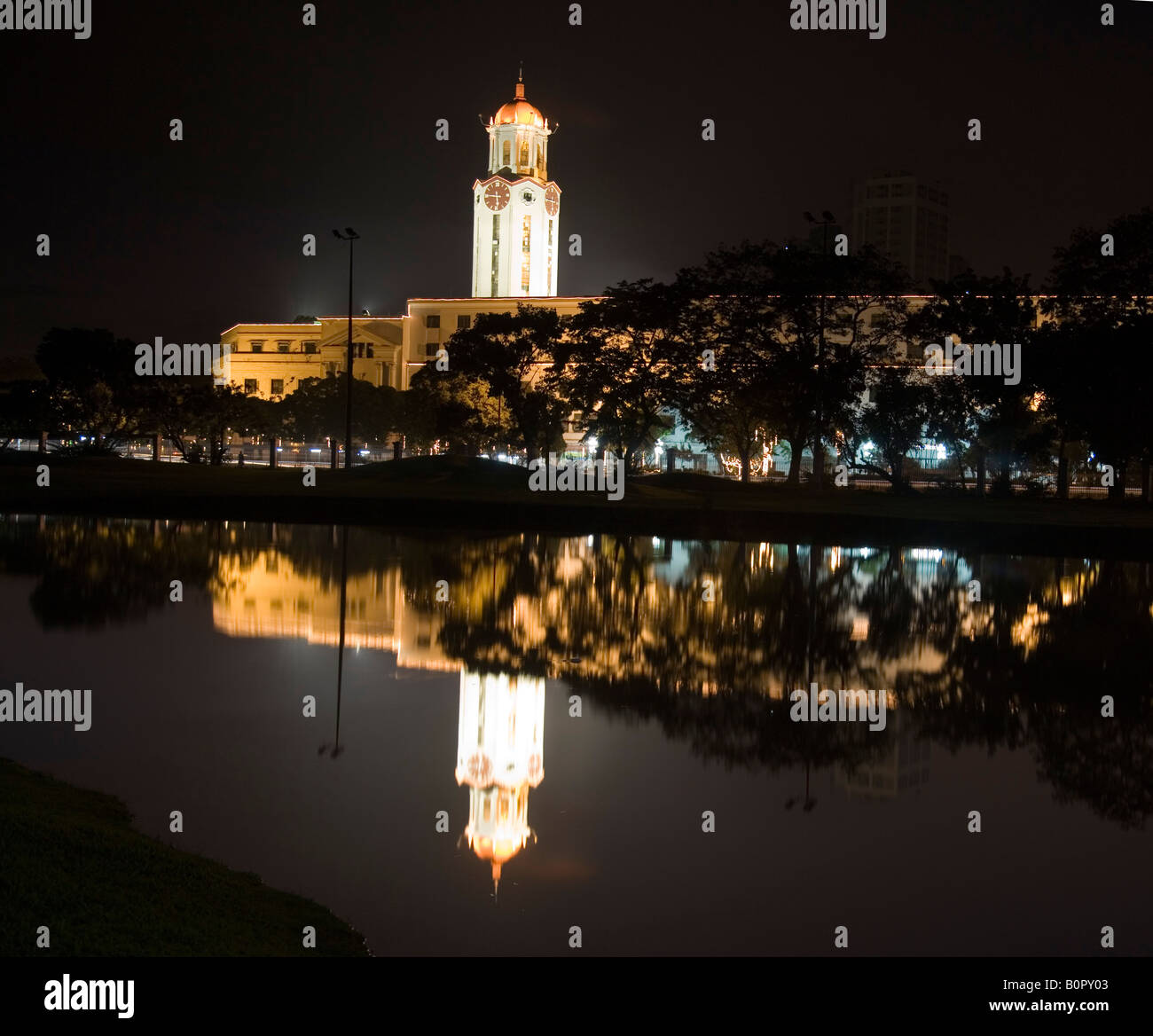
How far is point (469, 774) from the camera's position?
32.0 feet

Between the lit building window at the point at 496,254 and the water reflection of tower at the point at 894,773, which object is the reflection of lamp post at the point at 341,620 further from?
the lit building window at the point at 496,254

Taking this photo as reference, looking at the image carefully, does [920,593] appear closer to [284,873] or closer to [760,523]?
[760,523]

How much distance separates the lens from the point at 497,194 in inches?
4685

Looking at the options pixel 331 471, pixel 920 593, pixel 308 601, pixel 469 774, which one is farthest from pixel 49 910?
pixel 331 471

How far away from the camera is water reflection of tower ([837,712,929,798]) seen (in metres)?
9.57

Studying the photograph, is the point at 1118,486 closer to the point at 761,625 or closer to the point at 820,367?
the point at 820,367

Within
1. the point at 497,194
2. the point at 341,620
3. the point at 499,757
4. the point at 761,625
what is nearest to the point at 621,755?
the point at 499,757

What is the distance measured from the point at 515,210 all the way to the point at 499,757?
371 ft

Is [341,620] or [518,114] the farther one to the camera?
[518,114]

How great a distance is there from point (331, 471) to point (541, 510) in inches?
664

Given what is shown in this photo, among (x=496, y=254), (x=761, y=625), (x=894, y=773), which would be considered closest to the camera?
(x=894, y=773)

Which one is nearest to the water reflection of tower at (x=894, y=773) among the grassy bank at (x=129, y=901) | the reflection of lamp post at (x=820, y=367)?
the grassy bank at (x=129, y=901)

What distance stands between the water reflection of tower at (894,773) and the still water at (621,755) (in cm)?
4

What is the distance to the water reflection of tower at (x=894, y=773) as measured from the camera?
9570 mm
